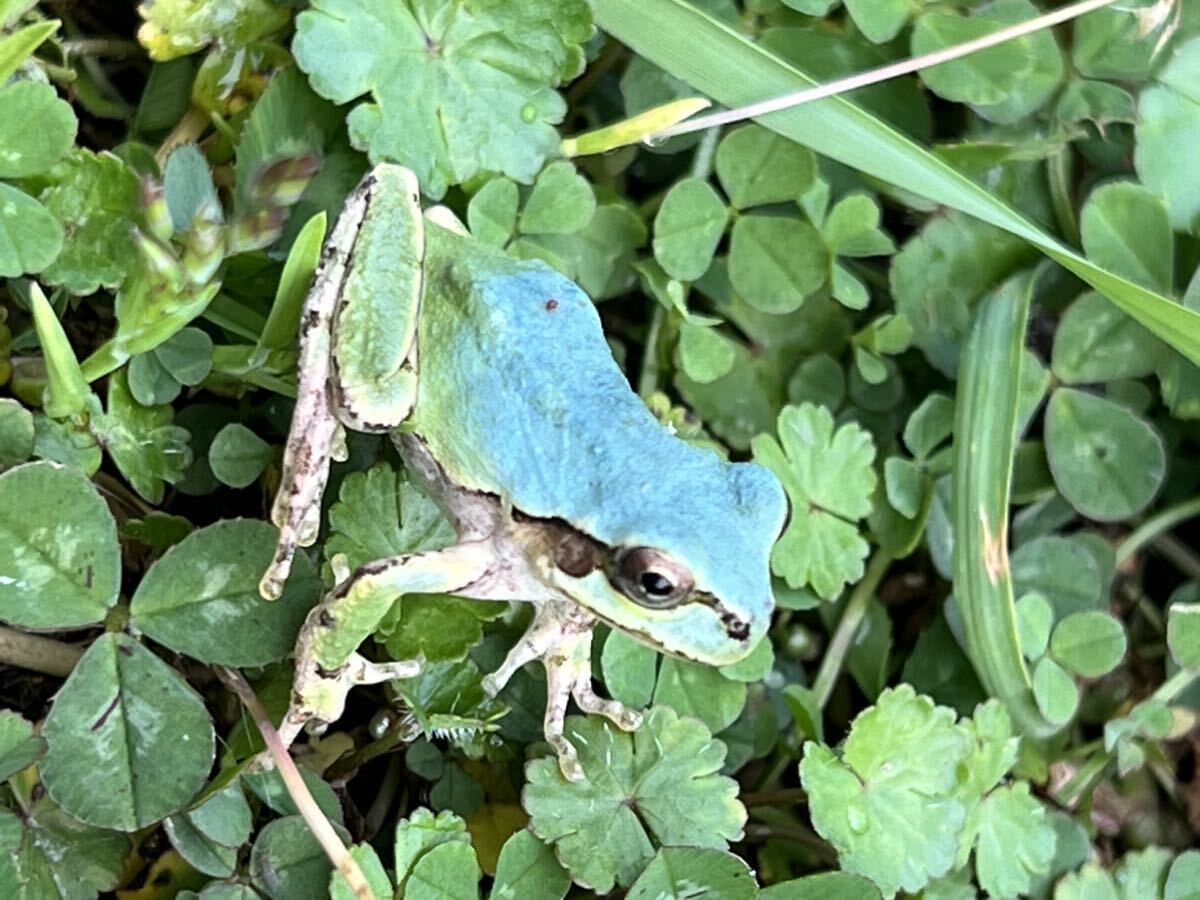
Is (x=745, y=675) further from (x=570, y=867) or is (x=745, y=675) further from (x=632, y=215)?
(x=632, y=215)

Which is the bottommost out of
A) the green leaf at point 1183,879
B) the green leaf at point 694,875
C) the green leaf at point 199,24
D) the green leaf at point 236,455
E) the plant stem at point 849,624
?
the green leaf at point 1183,879

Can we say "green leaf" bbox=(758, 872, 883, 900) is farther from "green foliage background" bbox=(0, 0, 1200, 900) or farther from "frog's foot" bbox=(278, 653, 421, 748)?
"frog's foot" bbox=(278, 653, 421, 748)

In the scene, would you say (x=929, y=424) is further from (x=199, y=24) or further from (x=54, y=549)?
(x=54, y=549)

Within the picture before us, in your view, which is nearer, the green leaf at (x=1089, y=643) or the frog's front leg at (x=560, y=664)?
the frog's front leg at (x=560, y=664)

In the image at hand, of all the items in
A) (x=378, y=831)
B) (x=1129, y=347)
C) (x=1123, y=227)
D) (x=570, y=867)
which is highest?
(x=1123, y=227)

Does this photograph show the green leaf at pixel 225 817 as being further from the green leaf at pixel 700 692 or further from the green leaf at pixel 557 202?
the green leaf at pixel 557 202

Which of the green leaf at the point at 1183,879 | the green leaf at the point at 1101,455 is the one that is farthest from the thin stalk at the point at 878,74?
the green leaf at the point at 1183,879

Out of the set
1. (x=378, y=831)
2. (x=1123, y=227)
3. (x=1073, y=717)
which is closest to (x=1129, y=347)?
(x=1123, y=227)
